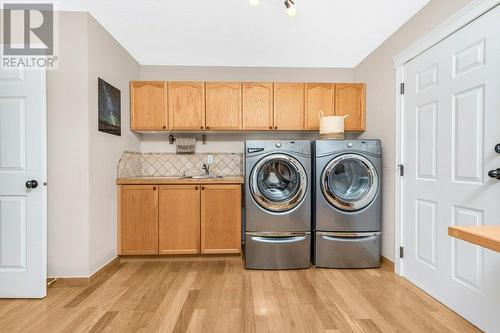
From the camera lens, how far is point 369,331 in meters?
1.70

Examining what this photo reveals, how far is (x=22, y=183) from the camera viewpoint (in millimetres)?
2088

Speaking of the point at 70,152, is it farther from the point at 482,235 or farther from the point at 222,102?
the point at 482,235

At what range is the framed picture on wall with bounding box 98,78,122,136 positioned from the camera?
254 centimetres

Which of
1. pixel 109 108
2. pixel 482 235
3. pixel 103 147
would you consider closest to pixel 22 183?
pixel 103 147

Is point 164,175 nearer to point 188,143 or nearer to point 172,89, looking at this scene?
point 188,143

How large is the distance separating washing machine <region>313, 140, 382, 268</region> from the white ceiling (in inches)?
43.6

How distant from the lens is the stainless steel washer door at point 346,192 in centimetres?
273

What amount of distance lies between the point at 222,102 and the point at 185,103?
0.45 m

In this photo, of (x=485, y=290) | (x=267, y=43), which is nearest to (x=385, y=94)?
(x=267, y=43)

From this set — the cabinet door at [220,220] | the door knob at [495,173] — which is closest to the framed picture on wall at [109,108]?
the cabinet door at [220,220]

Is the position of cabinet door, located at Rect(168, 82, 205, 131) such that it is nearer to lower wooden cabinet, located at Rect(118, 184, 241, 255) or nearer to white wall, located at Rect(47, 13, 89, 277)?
lower wooden cabinet, located at Rect(118, 184, 241, 255)

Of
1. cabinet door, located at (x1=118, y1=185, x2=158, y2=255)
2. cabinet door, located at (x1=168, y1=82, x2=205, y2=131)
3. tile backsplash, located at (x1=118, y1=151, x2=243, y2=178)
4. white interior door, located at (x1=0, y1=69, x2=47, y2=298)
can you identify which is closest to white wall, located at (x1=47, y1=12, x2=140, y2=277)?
white interior door, located at (x1=0, y1=69, x2=47, y2=298)

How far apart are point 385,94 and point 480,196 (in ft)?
4.87

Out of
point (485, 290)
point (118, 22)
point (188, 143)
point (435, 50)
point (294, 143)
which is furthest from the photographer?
point (188, 143)
